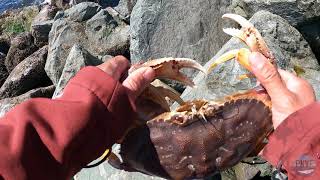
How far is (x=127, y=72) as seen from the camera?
2.55m

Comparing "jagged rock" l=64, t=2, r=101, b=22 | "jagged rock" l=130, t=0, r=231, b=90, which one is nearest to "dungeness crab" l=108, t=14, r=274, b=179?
"jagged rock" l=130, t=0, r=231, b=90

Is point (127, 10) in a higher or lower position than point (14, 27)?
higher

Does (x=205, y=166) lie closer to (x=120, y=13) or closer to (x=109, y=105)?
(x=109, y=105)

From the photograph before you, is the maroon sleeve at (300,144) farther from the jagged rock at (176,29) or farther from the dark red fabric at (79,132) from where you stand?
the jagged rock at (176,29)

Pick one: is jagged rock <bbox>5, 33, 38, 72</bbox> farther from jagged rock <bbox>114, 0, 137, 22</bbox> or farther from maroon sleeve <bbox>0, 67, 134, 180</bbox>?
maroon sleeve <bbox>0, 67, 134, 180</bbox>

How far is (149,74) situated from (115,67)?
0.76 ft

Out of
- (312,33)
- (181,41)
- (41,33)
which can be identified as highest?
(312,33)

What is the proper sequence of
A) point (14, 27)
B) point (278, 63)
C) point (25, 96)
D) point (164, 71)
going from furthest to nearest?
1. point (14, 27)
2. point (25, 96)
3. point (278, 63)
4. point (164, 71)

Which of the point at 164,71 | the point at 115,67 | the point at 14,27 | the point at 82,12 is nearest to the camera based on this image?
the point at 115,67

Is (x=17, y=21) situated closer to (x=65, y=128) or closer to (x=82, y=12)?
(x=82, y=12)

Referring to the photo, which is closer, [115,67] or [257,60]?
[115,67]

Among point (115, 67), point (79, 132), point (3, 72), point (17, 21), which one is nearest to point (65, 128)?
point (79, 132)

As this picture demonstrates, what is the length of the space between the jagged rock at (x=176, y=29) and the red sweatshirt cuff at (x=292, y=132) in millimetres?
4309

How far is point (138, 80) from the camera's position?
2.53m
